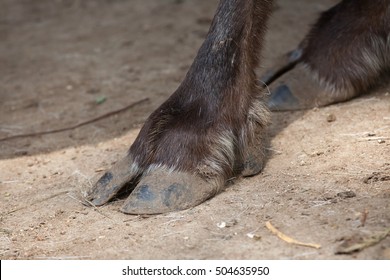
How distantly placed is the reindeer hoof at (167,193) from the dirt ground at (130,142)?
31 millimetres

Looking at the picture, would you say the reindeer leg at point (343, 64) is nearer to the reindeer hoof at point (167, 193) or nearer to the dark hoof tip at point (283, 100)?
the dark hoof tip at point (283, 100)

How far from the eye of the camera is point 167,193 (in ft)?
7.83

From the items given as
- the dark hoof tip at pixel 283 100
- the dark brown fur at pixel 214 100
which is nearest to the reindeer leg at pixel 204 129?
the dark brown fur at pixel 214 100

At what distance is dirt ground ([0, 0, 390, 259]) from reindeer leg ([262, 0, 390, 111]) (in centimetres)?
6

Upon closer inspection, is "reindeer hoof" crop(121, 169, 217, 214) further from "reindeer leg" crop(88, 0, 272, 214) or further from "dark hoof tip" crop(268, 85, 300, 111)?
"dark hoof tip" crop(268, 85, 300, 111)

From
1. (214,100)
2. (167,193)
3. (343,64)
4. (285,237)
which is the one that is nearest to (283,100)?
(343,64)

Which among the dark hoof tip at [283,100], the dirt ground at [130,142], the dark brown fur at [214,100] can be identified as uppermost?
the dark brown fur at [214,100]

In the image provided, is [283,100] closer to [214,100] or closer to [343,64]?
[343,64]

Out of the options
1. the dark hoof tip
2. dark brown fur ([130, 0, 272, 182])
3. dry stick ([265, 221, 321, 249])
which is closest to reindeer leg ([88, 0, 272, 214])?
dark brown fur ([130, 0, 272, 182])

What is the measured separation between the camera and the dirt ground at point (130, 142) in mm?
2170

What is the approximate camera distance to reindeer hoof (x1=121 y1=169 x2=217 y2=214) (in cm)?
237

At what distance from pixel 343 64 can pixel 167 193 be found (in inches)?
43.5

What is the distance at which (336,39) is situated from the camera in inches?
123

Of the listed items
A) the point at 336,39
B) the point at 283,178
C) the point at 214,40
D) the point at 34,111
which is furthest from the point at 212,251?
the point at 34,111
